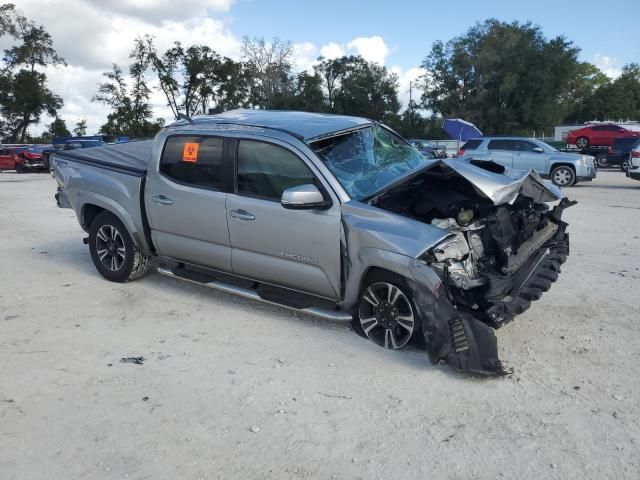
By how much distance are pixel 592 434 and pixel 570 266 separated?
12.8 ft

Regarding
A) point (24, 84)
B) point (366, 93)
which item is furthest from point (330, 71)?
point (24, 84)

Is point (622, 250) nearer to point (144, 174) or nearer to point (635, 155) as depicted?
point (144, 174)

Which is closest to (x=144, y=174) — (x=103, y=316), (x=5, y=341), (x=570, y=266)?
(x=103, y=316)

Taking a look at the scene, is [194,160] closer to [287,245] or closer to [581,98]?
[287,245]

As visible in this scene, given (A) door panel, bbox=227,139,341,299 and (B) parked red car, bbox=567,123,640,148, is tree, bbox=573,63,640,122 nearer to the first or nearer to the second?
(B) parked red car, bbox=567,123,640,148

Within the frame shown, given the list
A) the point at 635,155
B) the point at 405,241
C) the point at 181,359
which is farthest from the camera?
the point at 635,155

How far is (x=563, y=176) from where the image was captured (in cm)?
1692

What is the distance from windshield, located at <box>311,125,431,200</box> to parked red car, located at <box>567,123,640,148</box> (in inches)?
1093

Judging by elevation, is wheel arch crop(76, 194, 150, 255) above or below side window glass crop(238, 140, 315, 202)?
below

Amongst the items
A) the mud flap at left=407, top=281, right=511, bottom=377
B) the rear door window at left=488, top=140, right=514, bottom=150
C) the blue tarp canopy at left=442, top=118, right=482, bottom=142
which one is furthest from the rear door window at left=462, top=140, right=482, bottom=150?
the mud flap at left=407, top=281, right=511, bottom=377

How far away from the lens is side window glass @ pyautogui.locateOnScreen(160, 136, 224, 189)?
5.10 metres

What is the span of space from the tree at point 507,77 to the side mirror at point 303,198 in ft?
149

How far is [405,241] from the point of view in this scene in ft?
13.0

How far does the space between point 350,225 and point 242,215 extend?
3.68 feet
